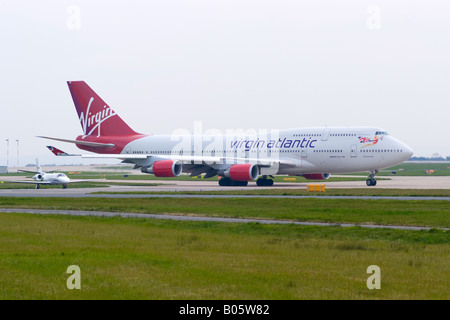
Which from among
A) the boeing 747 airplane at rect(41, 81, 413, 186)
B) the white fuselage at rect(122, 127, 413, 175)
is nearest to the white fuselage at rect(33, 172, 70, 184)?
the boeing 747 airplane at rect(41, 81, 413, 186)

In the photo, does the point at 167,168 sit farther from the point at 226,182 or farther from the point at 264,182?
the point at 264,182

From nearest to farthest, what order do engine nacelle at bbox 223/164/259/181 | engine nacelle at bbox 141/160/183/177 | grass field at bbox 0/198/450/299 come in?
grass field at bbox 0/198/450/299
engine nacelle at bbox 223/164/259/181
engine nacelle at bbox 141/160/183/177

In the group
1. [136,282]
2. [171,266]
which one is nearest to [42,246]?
[171,266]

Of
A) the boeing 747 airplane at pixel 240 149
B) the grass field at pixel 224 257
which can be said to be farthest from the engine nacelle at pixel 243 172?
the grass field at pixel 224 257

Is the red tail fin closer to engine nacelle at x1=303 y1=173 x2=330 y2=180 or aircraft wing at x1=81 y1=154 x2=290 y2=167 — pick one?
aircraft wing at x1=81 y1=154 x2=290 y2=167

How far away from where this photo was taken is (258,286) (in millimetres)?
13742

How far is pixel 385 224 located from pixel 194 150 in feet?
144

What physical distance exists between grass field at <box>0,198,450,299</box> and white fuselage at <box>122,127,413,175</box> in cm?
2673

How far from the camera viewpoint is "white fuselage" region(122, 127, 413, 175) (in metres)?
59.0

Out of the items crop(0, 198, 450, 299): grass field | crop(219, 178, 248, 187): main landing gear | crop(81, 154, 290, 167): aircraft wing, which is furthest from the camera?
crop(219, 178, 248, 187): main landing gear

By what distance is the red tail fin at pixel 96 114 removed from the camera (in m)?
72.5

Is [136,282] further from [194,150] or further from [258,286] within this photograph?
[194,150]

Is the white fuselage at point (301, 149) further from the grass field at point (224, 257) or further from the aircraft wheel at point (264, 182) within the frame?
the grass field at point (224, 257)

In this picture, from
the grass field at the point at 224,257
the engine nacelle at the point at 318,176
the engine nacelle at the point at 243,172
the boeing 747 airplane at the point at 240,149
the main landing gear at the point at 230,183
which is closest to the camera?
the grass field at the point at 224,257
